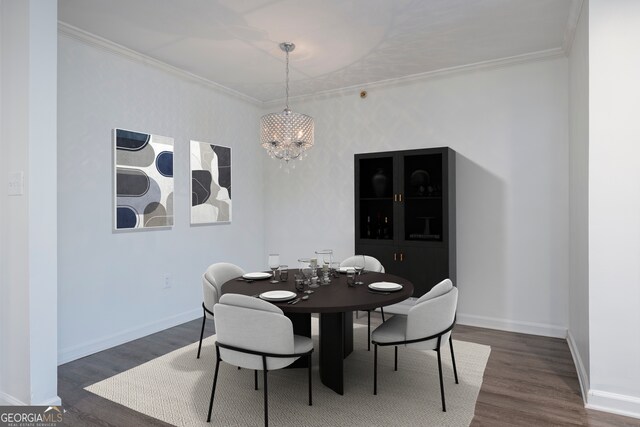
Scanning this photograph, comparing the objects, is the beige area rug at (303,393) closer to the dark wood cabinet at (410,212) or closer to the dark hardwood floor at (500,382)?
the dark hardwood floor at (500,382)

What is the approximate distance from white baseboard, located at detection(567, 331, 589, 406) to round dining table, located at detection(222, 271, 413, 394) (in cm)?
126

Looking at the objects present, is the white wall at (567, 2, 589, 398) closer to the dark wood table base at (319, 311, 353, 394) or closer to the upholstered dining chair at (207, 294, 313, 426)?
the dark wood table base at (319, 311, 353, 394)

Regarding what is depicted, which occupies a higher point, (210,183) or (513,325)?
(210,183)

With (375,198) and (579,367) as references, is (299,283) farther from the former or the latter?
(579,367)

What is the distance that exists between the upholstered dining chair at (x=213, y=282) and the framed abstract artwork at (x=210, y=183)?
124 centimetres

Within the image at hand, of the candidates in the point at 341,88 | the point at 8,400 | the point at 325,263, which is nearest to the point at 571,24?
the point at 341,88

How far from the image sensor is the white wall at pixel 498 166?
12.4ft

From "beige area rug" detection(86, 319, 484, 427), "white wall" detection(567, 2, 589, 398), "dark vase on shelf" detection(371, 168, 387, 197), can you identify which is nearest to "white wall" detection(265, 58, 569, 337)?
"white wall" detection(567, 2, 589, 398)

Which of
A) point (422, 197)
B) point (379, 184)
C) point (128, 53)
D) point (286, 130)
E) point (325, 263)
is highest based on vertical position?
point (128, 53)

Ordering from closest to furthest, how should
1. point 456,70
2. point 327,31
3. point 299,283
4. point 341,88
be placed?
point 299,283
point 327,31
point 456,70
point 341,88

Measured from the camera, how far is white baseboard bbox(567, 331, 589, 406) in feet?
8.44
